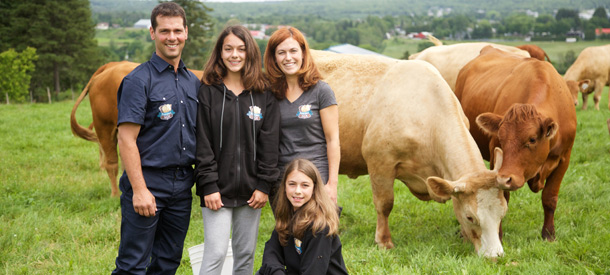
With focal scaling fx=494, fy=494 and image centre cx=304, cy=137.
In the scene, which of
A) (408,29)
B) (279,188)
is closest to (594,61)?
(279,188)

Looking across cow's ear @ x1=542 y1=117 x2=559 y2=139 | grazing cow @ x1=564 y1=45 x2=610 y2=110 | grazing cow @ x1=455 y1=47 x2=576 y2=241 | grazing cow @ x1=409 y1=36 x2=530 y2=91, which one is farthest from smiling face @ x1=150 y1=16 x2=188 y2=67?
grazing cow @ x1=564 y1=45 x2=610 y2=110

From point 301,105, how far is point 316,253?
3.61 ft

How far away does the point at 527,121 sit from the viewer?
15.1 feet

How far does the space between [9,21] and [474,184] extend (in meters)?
54.1

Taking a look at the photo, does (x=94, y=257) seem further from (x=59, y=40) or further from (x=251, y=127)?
(x=59, y=40)

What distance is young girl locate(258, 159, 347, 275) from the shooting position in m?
3.22

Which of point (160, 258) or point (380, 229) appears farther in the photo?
point (380, 229)

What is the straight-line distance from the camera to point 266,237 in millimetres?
5836

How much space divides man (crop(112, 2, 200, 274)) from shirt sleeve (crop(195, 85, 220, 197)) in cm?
6

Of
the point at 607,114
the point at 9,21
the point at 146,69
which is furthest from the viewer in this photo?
the point at 9,21

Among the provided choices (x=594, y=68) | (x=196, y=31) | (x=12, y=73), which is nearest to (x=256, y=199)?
(x=594, y=68)

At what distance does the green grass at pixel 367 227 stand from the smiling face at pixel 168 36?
2.33 meters

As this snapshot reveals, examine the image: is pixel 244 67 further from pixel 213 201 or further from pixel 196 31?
pixel 196 31

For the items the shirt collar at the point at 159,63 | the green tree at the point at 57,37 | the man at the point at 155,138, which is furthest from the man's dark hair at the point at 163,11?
the green tree at the point at 57,37
